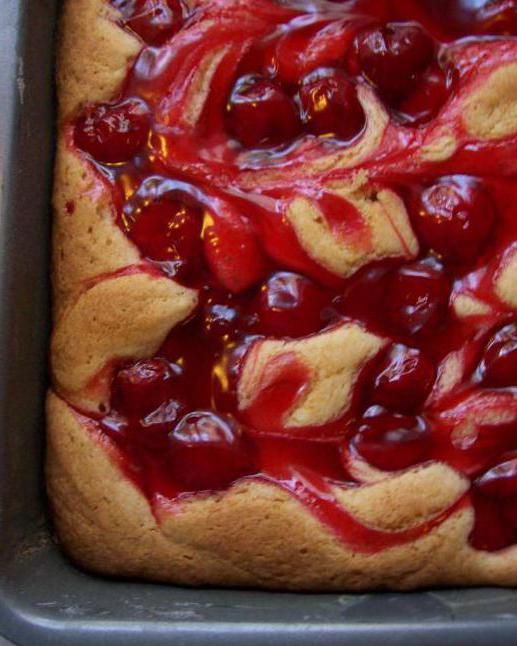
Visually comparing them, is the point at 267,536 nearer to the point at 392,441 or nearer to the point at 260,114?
the point at 392,441

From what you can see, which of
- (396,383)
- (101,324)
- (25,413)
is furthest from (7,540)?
(396,383)

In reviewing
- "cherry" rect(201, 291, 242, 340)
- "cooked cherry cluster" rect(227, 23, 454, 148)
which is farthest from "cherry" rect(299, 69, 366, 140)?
"cherry" rect(201, 291, 242, 340)

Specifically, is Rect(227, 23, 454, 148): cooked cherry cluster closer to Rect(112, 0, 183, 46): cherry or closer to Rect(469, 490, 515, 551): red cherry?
Rect(112, 0, 183, 46): cherry

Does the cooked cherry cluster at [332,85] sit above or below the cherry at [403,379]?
above

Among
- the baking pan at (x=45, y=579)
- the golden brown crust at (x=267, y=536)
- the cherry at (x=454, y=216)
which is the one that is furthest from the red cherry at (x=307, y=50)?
the golden brown crust at (x=267, y=536)

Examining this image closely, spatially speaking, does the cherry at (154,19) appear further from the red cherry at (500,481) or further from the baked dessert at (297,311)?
the red cherry at (500,481)

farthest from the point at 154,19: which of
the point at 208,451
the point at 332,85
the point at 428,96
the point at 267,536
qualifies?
the point at 267,536
